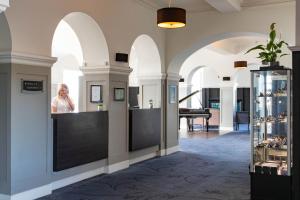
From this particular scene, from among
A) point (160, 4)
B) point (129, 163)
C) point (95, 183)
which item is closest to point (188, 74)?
point (160, 4)

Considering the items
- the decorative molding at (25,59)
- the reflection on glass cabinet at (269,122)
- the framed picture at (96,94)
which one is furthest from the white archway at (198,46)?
the decorative molding at (25,59)

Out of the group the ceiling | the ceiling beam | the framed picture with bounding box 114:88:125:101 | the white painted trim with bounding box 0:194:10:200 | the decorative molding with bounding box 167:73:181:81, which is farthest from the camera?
the decorative molding with bounding box 167:73:181:81

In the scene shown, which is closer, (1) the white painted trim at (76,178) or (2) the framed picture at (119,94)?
(1) the white painted trim at (76,178)

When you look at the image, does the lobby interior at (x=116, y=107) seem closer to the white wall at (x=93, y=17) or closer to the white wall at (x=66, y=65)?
the white wall at (x=93, y=17)

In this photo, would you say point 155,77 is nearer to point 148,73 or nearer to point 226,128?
point 148,73

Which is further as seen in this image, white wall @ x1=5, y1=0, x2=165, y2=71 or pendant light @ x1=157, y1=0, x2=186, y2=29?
pendant light @ x1=157, y1=0, x2=186, y2=29

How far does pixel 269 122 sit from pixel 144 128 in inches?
142

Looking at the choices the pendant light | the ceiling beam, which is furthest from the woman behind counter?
the ceiling beam

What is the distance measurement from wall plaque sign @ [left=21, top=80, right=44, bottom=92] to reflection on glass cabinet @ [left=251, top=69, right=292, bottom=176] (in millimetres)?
3093

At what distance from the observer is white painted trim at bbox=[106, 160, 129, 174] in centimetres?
710

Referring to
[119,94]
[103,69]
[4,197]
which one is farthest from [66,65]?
[4,197]

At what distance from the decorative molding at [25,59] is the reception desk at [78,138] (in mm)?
877

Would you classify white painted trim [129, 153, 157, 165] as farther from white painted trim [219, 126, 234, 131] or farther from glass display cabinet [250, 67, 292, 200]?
white painted trim [219, 126, 234, 131]

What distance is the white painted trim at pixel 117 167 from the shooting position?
7.10 m
